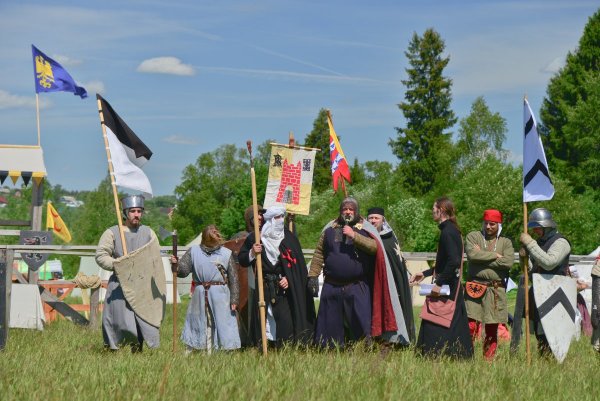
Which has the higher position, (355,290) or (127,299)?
(355,290)

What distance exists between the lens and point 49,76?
16.4m

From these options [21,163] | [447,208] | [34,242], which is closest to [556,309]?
[447,208]

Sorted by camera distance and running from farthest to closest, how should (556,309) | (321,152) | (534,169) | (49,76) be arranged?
1. (321,152)
2. (49,76)
3. (534,169)
4. (556,309)

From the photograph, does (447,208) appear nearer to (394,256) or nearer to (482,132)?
(394,256)

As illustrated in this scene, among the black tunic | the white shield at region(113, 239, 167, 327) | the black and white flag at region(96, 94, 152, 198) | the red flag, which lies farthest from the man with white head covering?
the red flag

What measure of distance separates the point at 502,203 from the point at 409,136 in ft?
72.5

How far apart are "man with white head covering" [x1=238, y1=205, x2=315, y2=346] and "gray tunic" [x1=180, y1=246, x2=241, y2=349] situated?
0.67ft

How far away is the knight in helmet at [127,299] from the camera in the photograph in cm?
1014

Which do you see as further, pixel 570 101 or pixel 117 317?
pixel 570 101

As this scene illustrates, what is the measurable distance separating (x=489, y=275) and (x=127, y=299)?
352cm

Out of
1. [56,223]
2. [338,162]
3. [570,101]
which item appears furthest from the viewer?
[570,101]

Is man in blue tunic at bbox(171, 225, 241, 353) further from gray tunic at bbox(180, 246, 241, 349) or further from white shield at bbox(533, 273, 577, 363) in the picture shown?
white shield at bbox(533, 273, 577, 363)

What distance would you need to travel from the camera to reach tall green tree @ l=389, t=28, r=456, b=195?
2438 inches

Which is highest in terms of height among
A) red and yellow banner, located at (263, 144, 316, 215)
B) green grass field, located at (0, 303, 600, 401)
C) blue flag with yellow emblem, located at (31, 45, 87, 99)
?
blue flag with yellow emblem, located at (31, 45, 87, 99)
